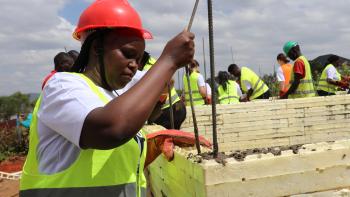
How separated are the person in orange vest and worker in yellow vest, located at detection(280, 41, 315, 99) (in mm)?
582

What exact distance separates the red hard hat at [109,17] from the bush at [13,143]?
11.6 metres

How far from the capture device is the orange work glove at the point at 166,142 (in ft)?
8.14

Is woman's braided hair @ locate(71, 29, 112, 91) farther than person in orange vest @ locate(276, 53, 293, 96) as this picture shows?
No

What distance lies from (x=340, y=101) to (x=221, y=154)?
15.8 ft

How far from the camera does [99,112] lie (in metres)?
1.19

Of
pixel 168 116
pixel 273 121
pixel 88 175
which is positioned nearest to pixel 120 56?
pixel 88 175

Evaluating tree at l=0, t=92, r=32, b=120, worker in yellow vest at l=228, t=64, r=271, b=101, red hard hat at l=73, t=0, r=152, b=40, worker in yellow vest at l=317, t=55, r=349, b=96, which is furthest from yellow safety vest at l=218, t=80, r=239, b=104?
tree at l=0, t=92, r=32, b=120

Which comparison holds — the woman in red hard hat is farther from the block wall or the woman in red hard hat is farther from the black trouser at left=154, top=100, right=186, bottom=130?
the block wall

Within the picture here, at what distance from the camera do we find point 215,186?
1.93 m

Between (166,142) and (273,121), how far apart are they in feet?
13.0

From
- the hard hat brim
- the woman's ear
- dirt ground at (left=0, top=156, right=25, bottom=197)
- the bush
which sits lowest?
dirt ground at (left=0, top=156, right=25, bottom=197)

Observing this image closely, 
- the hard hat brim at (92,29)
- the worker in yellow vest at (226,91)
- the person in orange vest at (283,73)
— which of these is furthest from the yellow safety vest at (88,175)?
the worker in yellow vest at (226,91)

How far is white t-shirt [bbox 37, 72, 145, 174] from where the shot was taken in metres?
1.23

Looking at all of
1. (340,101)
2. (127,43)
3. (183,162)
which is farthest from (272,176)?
(340,101)
